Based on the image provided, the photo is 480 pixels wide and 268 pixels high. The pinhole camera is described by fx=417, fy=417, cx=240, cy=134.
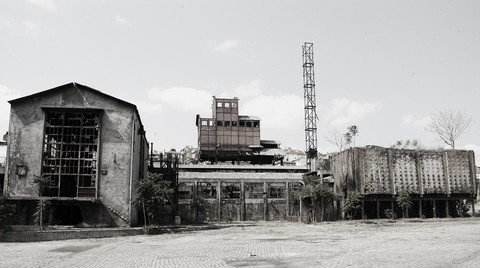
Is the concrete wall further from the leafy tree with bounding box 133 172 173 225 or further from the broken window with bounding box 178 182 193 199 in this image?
the leafy tree with bounding box 133 172 173 225

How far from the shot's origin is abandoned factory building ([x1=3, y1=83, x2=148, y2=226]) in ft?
86.8

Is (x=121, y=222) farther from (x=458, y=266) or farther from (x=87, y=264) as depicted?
(x=458, y=266)

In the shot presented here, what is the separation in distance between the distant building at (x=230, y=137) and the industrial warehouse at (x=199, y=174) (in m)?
0.14

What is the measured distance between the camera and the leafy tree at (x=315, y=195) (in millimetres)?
33906

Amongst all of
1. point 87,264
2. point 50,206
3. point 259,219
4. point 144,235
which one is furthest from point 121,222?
point 259,219

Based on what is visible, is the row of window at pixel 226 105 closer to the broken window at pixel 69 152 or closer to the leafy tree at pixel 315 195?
the leafy tree at pixel 315 195

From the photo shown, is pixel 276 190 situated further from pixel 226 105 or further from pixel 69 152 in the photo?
pixel 226 105

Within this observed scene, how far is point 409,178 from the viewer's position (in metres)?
37.3

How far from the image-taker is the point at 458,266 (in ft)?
38.0

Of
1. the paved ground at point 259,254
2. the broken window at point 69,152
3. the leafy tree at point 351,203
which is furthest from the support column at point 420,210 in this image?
the broken window at point 69,152

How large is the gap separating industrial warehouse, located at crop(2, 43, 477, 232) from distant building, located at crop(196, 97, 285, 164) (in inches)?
5.6

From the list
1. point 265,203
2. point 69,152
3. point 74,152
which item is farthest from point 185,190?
point 69,152

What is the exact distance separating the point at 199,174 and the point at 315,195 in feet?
44.9

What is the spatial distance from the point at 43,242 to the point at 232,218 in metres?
19.6
